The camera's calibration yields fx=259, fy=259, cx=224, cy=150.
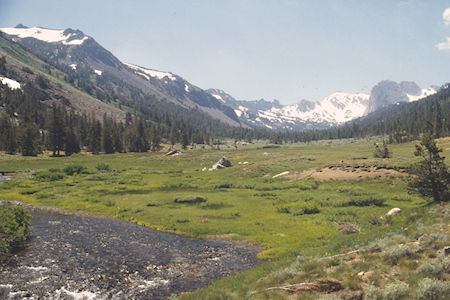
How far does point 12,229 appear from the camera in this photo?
21281 mm

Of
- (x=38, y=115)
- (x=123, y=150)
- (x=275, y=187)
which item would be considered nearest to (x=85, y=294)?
(x=275, y=187)

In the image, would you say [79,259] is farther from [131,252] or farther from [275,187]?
[275,187]

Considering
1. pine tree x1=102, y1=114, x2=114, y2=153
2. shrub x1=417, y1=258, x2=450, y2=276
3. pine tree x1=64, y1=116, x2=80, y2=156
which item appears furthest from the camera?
pine tree x1=102, y1=114, x2=114, y2=153

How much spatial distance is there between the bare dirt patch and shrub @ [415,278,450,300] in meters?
38.9

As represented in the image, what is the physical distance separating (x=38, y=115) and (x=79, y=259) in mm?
187304

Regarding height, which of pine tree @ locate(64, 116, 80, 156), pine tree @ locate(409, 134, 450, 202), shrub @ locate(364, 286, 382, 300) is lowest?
shrub @ locate(364, 286, 382, 300)

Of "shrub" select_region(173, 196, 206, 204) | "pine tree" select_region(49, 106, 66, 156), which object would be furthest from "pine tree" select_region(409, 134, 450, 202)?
"pine tree" select_region(49, 106, 66, 156)

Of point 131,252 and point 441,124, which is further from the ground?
point 441,124

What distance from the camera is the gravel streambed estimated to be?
15195 millimetres

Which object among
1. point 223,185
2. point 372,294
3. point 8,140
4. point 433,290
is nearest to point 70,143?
point 8,140

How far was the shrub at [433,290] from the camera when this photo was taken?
8391mm

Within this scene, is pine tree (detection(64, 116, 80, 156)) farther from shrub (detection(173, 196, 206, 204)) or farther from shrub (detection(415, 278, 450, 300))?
shrub (detection(415, 278, 450, 300))

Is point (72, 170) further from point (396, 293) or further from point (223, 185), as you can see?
point (396, 293)

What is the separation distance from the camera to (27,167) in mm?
75125
